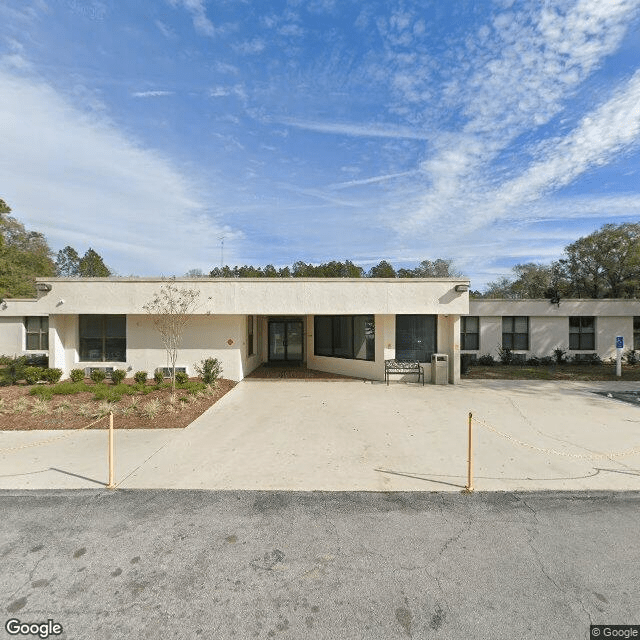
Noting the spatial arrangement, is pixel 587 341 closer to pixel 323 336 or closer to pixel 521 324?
pixel 521 324

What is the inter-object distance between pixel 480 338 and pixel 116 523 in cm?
1905

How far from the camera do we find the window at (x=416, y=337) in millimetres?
12914

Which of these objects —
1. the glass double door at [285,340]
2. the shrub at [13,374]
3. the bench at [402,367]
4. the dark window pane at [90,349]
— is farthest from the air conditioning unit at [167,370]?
the bench at [402,367]

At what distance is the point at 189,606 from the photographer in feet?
9.19

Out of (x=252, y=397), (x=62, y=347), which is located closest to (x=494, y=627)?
(x=252, y=397)

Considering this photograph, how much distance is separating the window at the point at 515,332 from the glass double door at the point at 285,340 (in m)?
12.1

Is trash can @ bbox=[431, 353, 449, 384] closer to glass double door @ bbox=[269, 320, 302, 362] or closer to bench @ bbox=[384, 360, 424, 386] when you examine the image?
bench @ bbox=[384, 360, 424, 386]

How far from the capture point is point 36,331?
59.1 feet

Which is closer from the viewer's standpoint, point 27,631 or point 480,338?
point 27,631

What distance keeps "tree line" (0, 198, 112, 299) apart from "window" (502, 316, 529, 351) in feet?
87.0

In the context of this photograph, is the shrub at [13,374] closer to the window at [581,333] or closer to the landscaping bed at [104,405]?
the landscaping bed at [104,405]

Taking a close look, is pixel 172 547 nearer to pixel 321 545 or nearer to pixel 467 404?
pixel 321 545

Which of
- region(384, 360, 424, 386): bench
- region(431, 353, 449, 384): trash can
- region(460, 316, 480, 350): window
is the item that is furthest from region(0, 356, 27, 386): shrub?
region(460, 316, 480, 350): window

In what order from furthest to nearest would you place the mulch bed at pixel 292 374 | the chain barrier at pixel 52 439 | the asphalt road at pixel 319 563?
1. the mulch bed at pixel 292 374
2. the chain barrier at pixel 52 439
3. the asphalt road at pixel 319 563
